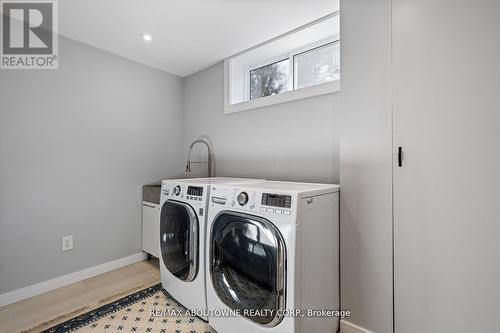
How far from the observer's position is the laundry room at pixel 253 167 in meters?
1.15

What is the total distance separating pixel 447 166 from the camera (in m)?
1.17

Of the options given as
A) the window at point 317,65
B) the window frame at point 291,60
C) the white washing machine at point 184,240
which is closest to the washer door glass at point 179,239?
the white washing machine at point 184,240

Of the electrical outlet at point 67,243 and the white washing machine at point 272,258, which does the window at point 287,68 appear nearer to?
the white washing machine at point 272,258

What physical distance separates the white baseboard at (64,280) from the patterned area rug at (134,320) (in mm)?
578

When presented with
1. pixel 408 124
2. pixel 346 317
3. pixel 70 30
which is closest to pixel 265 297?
pixel 346 317

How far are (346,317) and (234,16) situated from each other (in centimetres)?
229

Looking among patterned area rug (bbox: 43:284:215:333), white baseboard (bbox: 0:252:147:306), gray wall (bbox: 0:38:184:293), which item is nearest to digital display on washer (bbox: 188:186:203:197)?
patterned area rug (bbox: 43:284:215:333)

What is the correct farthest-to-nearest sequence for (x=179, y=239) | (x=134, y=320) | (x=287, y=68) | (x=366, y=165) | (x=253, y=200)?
(x=287, y=68), (x=179, y=239), (x=134, y=320), (x=366, y=165), (x=253, y=200)

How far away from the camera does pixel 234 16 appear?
5.89ft

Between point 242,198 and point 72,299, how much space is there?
69.3 inches

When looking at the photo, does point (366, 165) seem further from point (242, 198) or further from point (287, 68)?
→ point (287, 68)

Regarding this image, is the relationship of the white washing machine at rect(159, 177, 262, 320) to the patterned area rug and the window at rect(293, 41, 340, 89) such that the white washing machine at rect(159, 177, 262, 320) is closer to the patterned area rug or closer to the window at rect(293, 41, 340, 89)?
the patterned area rug

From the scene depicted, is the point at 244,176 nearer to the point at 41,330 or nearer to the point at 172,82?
the point at 172,82

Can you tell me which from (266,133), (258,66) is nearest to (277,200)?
(266,133)
